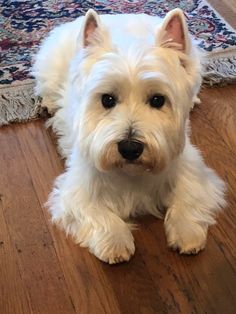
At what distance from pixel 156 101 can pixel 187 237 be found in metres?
0.47

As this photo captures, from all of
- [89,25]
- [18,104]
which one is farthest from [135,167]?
[18,104]

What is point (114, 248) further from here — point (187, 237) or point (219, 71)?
point (219, 71)

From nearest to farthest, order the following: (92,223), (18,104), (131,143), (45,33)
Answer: (131,143) → (92,223) → (18,104) → (45,33)

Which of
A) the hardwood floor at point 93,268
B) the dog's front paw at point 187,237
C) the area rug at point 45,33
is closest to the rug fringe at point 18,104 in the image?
the area rug at point 45,33

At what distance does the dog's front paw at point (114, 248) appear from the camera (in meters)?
1.78

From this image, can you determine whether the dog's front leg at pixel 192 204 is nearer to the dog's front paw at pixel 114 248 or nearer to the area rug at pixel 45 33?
the dog's front paw at pixel 114 248

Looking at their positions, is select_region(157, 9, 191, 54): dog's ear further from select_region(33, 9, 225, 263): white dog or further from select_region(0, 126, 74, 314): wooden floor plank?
select_region(0, 126, 74, 314): wooden floor plank

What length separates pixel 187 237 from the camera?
1.83 metres

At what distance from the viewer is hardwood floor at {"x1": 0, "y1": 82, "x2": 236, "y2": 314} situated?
66.6 inches

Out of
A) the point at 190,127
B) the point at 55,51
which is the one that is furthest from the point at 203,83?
the point at 55,51

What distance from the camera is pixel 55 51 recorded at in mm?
2406

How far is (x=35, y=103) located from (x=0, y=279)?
93 centimetres

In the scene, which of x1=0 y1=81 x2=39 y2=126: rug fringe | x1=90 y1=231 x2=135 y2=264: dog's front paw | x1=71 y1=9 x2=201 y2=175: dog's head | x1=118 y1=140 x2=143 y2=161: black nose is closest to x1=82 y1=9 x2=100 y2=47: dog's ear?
x1=71 y1=9 x2=201 y2=175: dog's head

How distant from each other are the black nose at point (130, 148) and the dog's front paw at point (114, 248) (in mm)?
323
